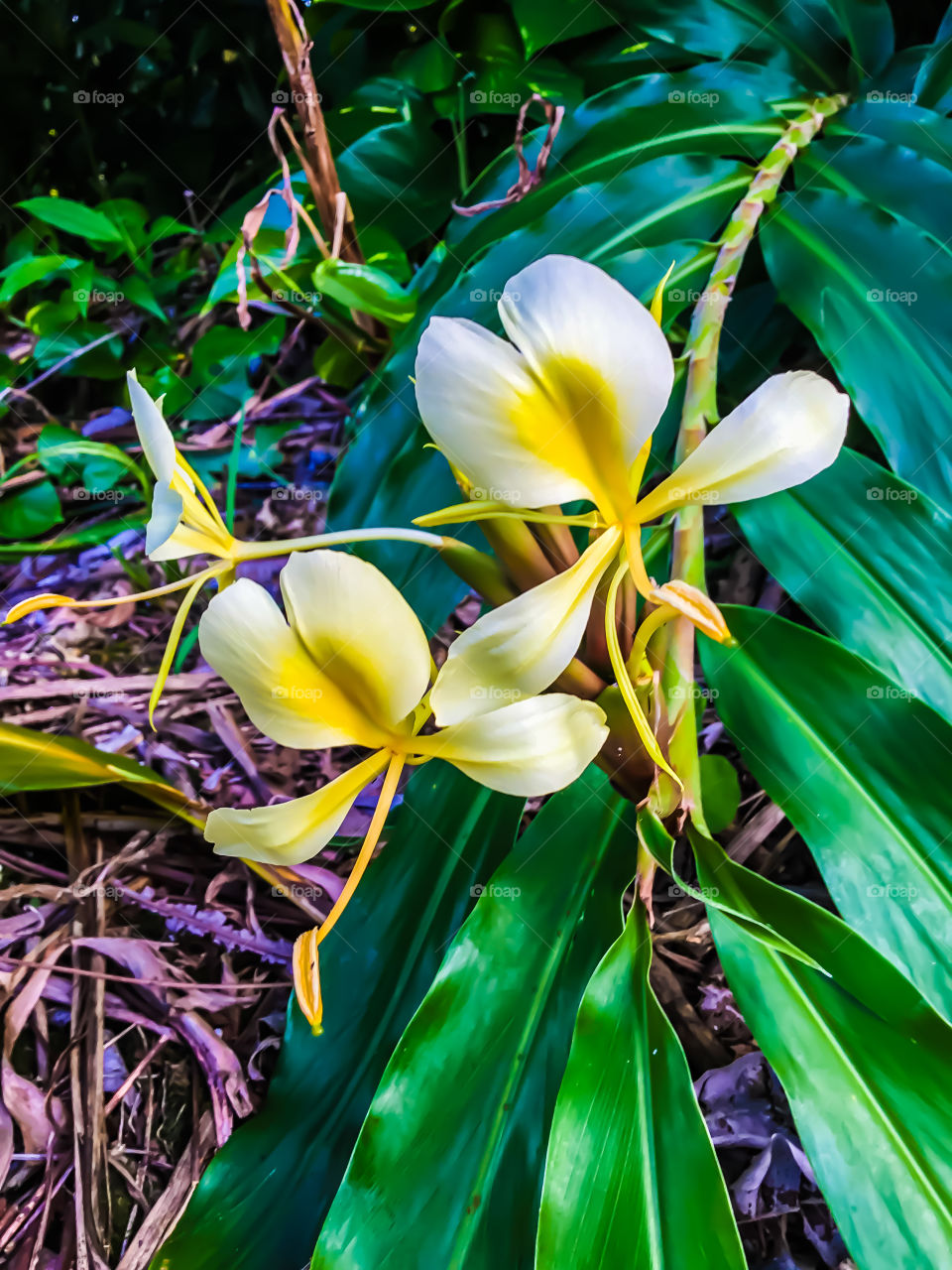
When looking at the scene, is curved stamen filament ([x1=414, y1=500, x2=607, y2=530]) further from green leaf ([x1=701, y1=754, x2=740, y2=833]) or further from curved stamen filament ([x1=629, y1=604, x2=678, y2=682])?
green leaf ([x1=701, y1=754, x2=740, y2=833])

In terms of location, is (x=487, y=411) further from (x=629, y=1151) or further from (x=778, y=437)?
(x=629, y=1151)

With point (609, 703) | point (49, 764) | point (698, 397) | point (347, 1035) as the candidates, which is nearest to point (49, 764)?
point (49, 764)

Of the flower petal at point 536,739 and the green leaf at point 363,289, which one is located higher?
the green leaf at point 363,289

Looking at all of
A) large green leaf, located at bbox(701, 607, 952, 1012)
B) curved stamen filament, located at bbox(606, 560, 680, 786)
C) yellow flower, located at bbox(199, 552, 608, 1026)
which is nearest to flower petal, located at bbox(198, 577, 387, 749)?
yellow flower, located at bbox(199, 552, 608, 1026)

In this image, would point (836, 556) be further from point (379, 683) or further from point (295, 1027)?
point (295, 1027)

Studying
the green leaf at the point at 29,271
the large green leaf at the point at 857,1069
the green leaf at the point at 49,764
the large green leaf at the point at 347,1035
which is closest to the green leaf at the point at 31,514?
the green leaf at the point at 29,271

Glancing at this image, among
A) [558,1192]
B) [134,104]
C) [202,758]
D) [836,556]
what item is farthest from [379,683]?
[134,104]

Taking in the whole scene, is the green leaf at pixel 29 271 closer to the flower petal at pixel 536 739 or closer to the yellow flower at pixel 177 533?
the yellow flower at pixel 177 533
